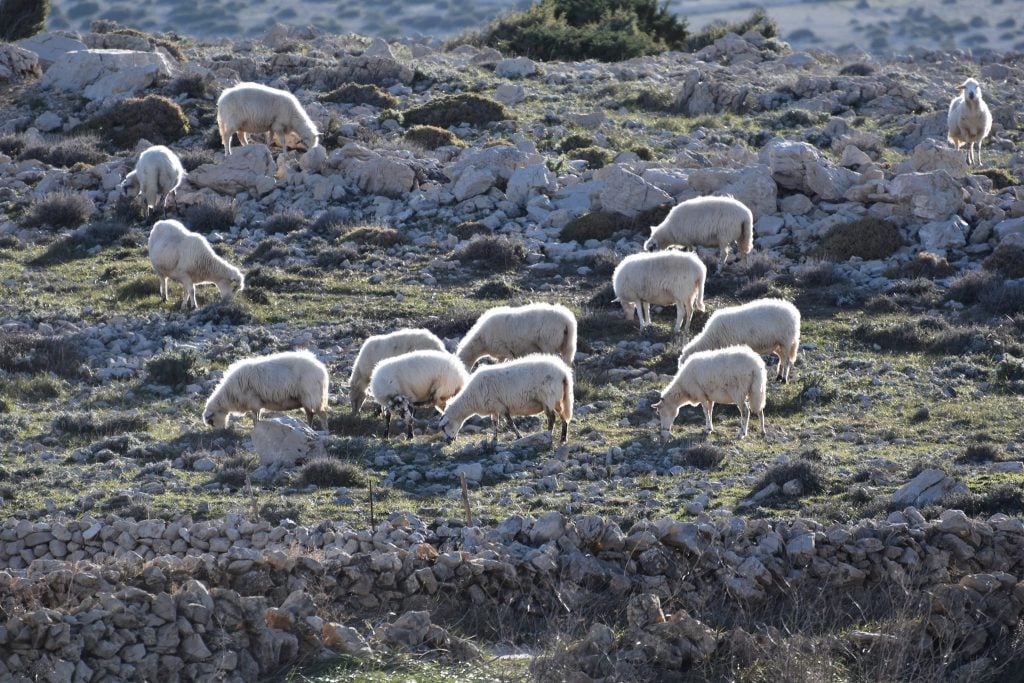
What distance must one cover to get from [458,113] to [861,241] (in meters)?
11.3

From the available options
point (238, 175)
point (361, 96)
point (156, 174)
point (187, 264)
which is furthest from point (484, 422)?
point (361, 96)

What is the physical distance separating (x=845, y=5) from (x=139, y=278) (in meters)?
120

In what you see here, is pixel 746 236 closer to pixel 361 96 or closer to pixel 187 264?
pixel 187 264

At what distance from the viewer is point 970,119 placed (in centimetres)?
2825

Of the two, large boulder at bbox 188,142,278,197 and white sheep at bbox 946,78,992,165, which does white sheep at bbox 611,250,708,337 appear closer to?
large boulder at bbox 188,142,278,197

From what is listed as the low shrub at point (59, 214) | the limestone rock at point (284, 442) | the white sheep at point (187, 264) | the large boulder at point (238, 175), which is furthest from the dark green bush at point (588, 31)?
the limestone rock at point (284, 442)

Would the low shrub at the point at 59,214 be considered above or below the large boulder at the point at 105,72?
below

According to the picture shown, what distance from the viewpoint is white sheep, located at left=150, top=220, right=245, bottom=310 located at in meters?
20.4

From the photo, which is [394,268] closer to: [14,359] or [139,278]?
[139,278]

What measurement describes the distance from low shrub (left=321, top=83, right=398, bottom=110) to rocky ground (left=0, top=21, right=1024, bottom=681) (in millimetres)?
99

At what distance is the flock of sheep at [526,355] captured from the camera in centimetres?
1491

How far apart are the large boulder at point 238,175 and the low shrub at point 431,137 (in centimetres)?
350

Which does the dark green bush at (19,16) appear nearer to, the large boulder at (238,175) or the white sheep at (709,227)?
the large boulder at (238,175)

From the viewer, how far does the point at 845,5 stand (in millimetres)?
133125
